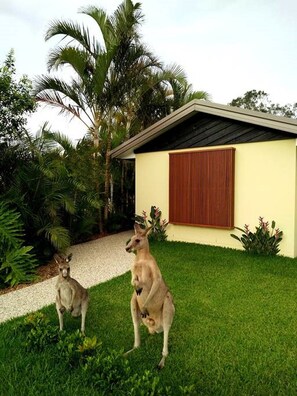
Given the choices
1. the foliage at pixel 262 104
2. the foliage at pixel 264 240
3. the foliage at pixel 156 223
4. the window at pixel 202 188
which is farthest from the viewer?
the foliage at pixel 262 104

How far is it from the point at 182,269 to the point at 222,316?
6.77 feet

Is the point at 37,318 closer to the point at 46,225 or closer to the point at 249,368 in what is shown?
the point at 249,368

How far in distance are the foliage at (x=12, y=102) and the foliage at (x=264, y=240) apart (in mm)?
5783

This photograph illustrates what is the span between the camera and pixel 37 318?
317cm

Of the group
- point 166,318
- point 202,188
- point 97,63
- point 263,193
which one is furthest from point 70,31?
point 166,318

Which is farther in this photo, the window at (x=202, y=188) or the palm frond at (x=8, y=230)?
the window at (x=202, y=188)

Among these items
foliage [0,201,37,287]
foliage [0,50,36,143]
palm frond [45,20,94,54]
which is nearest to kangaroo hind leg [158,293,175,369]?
foliage [0,201,37,287]

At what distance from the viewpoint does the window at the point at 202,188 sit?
7418 mm

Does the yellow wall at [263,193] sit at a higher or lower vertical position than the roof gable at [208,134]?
lower

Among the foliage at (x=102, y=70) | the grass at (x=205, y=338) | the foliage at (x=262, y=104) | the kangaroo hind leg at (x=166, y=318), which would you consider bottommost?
the grass at (x=205, y=338)

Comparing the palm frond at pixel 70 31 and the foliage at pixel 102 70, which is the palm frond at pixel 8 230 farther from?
the palm frond at pixel 70 31

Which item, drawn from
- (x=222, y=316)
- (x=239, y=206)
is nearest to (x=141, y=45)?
(x=239, y=206)

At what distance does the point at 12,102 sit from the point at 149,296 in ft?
18.1

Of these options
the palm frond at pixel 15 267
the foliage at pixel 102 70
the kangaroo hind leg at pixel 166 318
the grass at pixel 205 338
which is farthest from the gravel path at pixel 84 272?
the kangaroo hind leg at pixel 166 318
